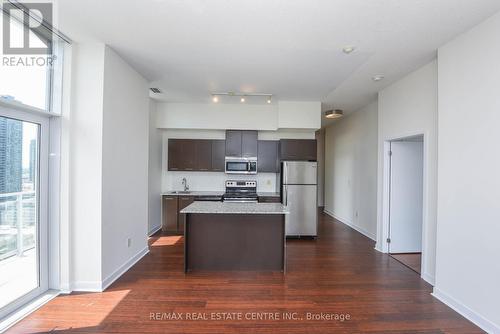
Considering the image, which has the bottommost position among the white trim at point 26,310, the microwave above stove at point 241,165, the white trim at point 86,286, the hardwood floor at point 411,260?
the hardwood floor at point 411,260

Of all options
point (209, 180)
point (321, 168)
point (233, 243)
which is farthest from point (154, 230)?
point (321, 168)

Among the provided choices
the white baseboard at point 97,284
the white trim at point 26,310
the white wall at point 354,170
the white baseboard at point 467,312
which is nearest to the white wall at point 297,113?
the white wall at point 354,170

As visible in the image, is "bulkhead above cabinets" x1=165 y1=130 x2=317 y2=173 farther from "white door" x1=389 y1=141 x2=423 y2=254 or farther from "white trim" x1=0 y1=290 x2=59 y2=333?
"white trim" x1=0 y1=290 x2=59 y2=333

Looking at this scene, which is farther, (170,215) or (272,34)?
(170,215)

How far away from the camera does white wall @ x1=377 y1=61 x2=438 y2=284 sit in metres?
3.04

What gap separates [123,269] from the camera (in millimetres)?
3240

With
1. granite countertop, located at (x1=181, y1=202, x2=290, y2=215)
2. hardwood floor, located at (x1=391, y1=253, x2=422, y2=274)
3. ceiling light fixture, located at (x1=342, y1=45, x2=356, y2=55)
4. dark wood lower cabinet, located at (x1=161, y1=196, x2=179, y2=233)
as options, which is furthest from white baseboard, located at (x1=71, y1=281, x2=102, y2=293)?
hardwood floor, located at (x1=391, y1=253, x2=422, y2=274)

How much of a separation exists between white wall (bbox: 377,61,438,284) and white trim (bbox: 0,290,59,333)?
4506mm

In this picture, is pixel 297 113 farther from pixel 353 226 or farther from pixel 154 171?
pixel 154 171

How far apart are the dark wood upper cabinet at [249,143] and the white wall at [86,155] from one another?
10.2 ft

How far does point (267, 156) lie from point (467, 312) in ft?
13.0

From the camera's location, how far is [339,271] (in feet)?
11.1

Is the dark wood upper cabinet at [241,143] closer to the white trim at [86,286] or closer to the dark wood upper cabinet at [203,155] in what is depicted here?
the dark wood upper cabinet at [203,155]

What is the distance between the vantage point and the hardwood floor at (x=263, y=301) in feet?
7.16
